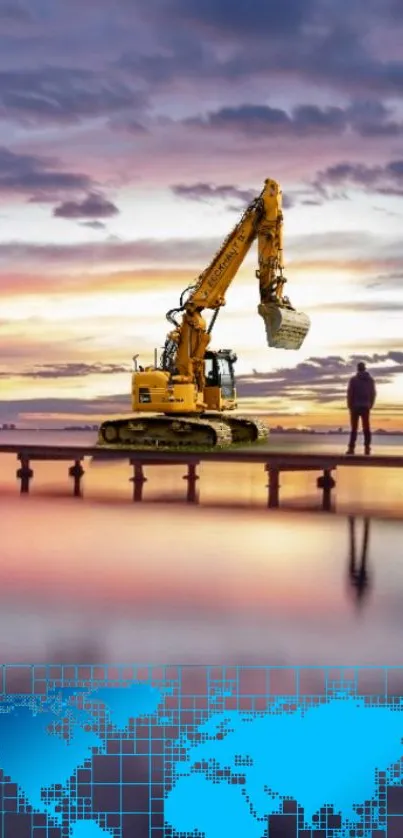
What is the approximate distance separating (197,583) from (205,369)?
50.4 ft

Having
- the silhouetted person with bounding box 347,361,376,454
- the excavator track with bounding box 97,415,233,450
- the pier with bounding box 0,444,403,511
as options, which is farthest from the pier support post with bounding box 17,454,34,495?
the silhouetted person with bounding box 347,361,376,454

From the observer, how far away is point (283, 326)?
24.6 metres

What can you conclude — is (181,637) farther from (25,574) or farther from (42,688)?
(25,574)

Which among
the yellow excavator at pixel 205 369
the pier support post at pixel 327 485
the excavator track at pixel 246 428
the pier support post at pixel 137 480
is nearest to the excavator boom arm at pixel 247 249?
the yellow excavator at pixel 205 369

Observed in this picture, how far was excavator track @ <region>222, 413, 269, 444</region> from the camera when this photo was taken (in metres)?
27.5

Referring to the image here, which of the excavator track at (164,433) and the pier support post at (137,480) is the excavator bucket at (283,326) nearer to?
the excavator track at (164,433)

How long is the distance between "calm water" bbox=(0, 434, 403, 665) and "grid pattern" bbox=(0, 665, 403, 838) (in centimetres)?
84

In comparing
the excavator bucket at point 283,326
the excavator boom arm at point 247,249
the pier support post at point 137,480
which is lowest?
the pier support post at point 137,480

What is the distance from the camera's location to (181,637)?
9.26 m

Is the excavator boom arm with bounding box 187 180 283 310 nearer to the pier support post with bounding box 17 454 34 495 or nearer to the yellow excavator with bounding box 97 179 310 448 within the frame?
the yellow excavator with bounding box 97 179 310 448

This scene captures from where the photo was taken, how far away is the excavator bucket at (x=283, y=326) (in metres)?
24.7

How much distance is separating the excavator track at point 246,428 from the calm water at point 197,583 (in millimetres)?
4666

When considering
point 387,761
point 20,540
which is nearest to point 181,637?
point 387,761

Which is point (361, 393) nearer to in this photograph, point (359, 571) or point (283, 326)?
point (283, 326)
